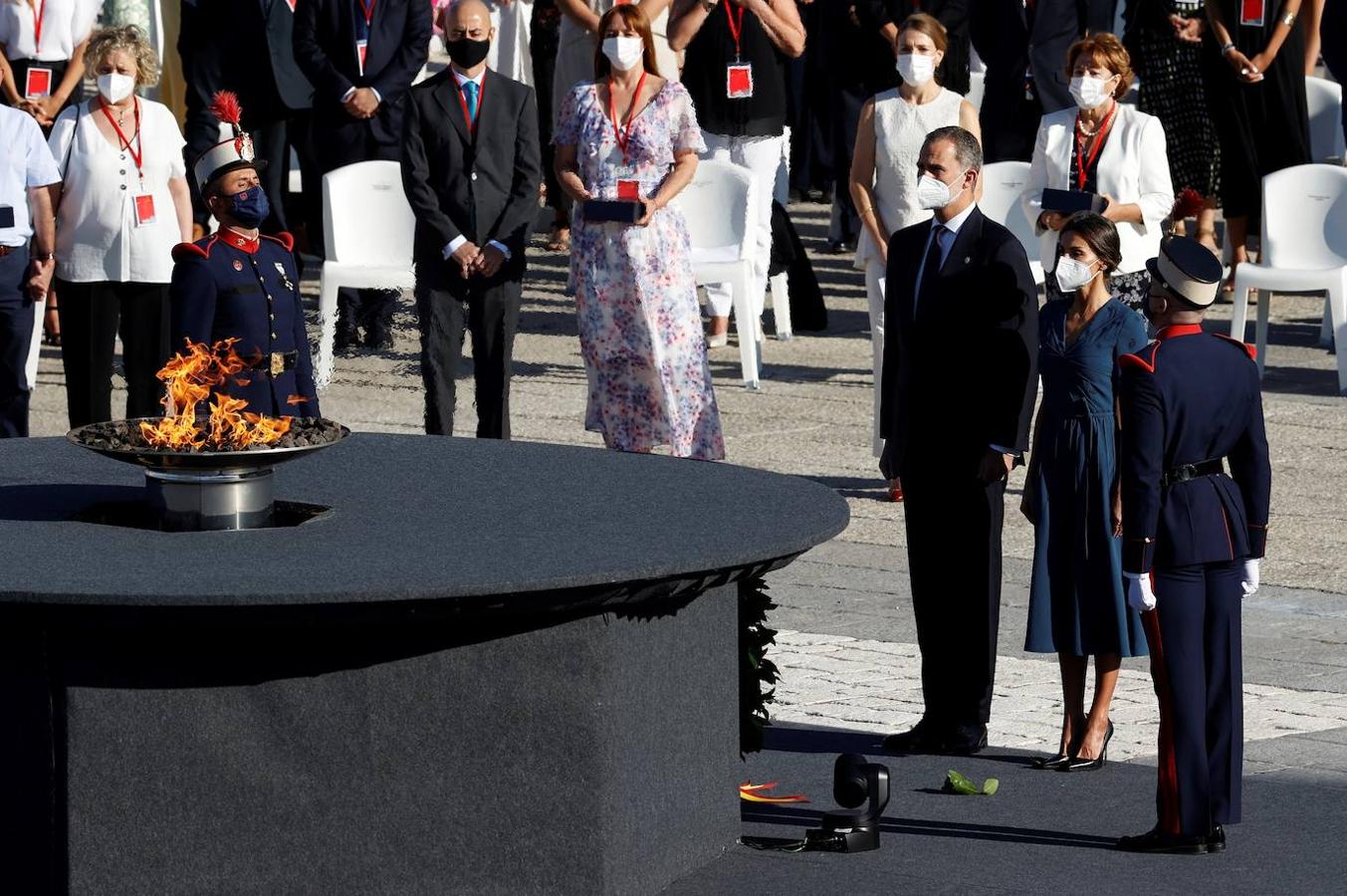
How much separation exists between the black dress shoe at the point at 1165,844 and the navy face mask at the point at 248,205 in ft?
12.8

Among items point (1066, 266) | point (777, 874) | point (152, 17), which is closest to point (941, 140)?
point (1066, 266)

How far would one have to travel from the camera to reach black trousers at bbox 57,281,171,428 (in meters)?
11.2

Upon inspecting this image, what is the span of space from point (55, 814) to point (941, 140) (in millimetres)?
3655

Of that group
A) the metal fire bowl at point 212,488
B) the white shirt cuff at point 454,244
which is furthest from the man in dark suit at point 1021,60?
the metal fire bowl at point 212,488

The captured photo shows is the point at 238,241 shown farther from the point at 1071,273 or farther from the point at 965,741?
the point at 965,741

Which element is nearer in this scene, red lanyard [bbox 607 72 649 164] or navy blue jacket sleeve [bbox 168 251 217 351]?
navy blue jacket sleeve [bbox 168 251 217 351]

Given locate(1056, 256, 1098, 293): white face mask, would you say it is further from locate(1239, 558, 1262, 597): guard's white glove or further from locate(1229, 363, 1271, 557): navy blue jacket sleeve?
locate(1239, 558, 1262, 597): guard's white glove

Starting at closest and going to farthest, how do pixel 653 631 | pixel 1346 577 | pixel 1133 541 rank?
pixel 653 631 → pixel 1133 541 → pixel 1346 577

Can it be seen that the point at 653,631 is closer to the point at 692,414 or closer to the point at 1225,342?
the point at 1225,342

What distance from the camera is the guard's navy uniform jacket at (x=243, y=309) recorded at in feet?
28.1

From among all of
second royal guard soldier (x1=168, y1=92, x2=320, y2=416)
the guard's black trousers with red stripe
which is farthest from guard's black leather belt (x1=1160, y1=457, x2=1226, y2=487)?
second royal guard soldier (x1=168, y1=92, x2=320, y2=416)

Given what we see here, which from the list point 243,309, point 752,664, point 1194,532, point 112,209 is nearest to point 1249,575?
point 1194,532

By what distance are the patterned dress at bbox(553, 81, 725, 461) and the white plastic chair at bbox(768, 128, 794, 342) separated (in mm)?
3598

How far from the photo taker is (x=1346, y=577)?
31.7ft
